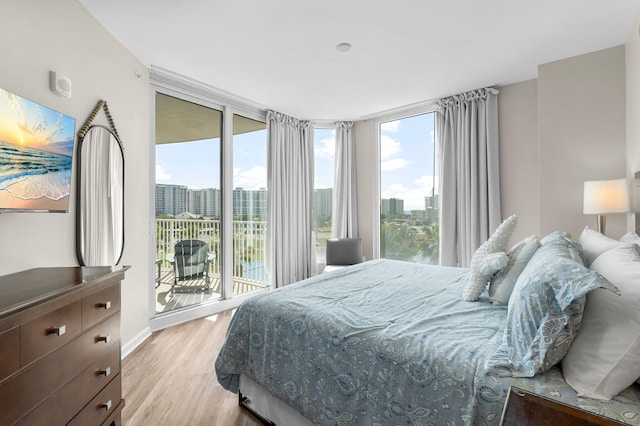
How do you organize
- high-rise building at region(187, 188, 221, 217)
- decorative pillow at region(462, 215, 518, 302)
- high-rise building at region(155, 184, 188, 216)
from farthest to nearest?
high-rise building at region(187, 188, 221, 217) < high-rise building at region(155, 184, 188, 216) < decorative pillow at region(462, 215, 518, 302)

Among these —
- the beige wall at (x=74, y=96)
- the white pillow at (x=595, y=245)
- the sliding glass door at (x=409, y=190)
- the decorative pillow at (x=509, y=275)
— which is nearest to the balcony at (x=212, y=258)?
the beige wall at (x=74, y=96)

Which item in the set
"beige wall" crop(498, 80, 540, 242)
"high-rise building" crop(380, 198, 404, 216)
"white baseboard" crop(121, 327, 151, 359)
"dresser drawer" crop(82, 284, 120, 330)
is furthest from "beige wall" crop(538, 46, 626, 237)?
"white baseboard" crop(121, 327, 151, 359)

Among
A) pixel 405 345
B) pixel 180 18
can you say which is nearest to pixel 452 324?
pixel 405 345

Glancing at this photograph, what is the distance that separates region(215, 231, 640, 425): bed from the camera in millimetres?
1023

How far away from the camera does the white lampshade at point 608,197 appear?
2225 millimetres

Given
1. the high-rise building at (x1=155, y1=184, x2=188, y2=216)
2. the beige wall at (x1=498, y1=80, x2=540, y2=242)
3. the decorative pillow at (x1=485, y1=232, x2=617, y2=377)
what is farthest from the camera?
the beige wall at (x1=498, y1=80, x2=540, y2=242)

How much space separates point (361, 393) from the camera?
128cm

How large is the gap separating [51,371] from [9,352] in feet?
0.79

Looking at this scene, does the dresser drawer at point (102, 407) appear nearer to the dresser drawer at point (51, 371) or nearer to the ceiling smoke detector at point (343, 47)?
the dresser drawer at point (51, 371)

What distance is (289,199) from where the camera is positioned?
4.52 meters

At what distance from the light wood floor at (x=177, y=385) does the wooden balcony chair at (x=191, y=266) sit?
0.59 metres

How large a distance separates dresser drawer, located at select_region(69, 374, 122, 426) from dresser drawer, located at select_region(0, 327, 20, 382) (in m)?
0.46

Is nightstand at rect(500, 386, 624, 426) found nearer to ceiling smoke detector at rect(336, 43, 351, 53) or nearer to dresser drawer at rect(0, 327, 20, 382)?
dresser drawer at rect(0, 327, 20, 382)

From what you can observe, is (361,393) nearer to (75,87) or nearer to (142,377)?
(142,377)
